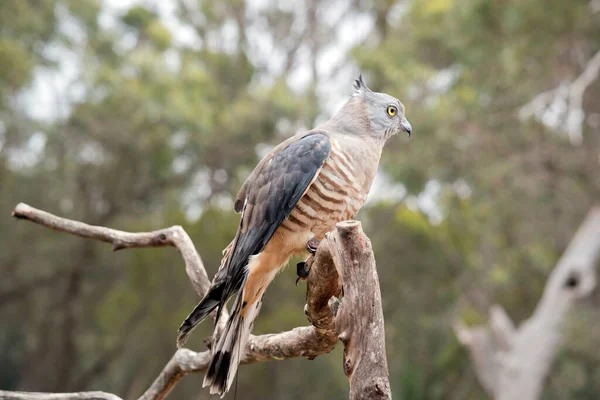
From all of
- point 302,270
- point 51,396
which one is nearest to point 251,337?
point 302,270

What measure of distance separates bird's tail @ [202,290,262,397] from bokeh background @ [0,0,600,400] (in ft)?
17.6

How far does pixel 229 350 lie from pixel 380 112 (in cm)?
139

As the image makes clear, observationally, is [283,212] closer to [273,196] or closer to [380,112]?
[273,196]

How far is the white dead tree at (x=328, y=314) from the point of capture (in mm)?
1875

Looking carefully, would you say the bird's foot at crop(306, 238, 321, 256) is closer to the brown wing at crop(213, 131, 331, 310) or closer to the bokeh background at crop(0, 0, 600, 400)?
the brown wing at crop(213, 131, 331, 310)

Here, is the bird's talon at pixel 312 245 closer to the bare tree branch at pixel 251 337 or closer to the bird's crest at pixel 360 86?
the bare tree branch at pixel 251 337

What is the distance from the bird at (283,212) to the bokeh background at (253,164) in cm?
522

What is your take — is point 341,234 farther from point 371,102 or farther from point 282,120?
point 282,120

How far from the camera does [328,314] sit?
2352 mm

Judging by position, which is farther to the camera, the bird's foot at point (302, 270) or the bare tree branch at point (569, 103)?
the bare tree branch at point (569, 103)

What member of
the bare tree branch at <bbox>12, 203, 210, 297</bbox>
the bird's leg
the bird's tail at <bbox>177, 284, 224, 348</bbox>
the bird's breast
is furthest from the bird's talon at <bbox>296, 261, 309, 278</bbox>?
the bare tree branch at <bbox>12, 203, 210, 297</bbox>

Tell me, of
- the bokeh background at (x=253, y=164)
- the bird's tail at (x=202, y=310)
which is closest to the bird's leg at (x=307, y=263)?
the bird's tail at (x=202, y=310)

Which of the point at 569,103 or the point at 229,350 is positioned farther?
the point at 569,103

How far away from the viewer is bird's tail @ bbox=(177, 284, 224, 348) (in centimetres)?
252
